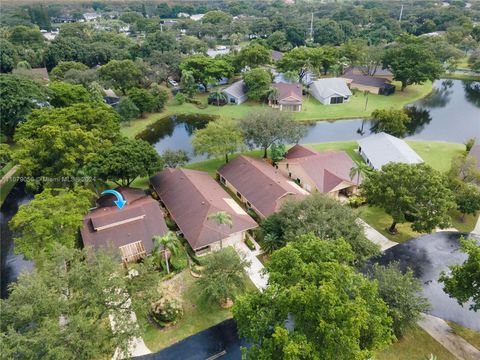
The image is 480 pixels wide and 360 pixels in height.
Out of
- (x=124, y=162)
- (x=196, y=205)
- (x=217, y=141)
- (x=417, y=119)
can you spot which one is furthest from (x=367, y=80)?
(x=124, y=162)

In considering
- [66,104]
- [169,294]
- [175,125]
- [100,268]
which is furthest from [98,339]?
[175,125]

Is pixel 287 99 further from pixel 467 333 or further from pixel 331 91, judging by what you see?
pixel 467 333

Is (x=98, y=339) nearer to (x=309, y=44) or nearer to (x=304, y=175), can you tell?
(x=304, y=175)

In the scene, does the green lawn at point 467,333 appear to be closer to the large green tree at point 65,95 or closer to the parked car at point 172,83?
the large green tree at point 65,95

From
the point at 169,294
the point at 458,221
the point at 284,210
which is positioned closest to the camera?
the point at 169,294

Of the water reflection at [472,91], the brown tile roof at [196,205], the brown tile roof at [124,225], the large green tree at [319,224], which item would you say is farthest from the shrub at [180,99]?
the water reflection at [472,91]
